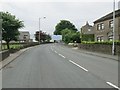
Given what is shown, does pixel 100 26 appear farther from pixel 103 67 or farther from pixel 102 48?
pixel 103 67

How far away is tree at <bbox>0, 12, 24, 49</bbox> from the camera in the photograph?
40.0 metres

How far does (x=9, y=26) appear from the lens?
132 ft

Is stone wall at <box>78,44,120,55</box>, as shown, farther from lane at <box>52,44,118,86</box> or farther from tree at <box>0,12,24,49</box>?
tree at <box>0,12,24,49</box>

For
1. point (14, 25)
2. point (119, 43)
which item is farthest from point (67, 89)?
point (14, 25)

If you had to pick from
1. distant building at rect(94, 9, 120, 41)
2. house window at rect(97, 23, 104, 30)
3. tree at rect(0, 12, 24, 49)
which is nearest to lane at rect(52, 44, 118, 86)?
tree at rect(0, 12, 24, 49)

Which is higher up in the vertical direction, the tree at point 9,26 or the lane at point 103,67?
the tree at point 9,26

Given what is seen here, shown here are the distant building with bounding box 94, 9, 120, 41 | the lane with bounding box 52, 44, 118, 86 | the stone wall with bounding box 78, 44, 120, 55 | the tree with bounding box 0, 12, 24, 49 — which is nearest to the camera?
the lane with bounding box 52, 44, 118, 86

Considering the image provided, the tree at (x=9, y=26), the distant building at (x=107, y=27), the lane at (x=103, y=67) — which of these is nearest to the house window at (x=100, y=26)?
the distant building at (x=107, y=27)

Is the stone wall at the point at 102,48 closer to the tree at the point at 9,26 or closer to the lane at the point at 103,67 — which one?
the lane at the point at 103,67

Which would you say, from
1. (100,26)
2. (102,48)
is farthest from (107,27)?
(102,48)

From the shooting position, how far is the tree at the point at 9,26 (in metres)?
40.0

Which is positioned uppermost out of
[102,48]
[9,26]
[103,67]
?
[9,26]

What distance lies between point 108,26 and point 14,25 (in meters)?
20.1

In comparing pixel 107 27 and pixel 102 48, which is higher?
pixel 107 27
